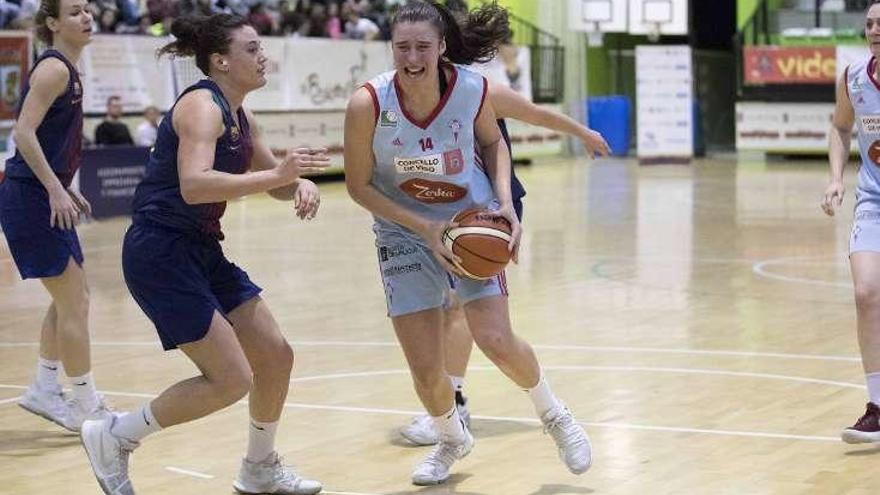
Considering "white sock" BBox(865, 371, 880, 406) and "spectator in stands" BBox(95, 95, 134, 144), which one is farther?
"spectator in stands" BBox(95, 95, 134, 144)

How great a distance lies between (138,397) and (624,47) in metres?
26.9

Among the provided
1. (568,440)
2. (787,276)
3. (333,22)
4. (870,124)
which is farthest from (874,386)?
(333,22)

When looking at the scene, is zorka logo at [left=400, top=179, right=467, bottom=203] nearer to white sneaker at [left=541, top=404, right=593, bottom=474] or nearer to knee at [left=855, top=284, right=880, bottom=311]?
white sneaker at [left=541, top=404, right=593, bottom=474]

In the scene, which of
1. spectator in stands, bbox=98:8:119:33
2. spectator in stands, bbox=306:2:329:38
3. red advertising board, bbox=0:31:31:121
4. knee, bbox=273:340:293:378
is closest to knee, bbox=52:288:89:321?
knee, bbox=273:340:293:378

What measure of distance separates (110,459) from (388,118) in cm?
156

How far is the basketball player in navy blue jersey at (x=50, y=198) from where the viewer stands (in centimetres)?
666

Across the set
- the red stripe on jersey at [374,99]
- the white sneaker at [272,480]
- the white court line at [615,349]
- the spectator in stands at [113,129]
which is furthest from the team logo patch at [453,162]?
the spectator in stands at [113,129]

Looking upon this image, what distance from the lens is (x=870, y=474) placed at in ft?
19.0

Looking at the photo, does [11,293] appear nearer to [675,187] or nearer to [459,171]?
[459,171]

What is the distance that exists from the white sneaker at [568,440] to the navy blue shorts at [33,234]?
238 cm

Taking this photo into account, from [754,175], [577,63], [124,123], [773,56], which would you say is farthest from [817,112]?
[124,123]

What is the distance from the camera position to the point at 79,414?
6855 millimetres

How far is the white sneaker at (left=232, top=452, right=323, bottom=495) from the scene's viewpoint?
5.63 m

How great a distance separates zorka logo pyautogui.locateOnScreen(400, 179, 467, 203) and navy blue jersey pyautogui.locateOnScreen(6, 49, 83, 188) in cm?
195
